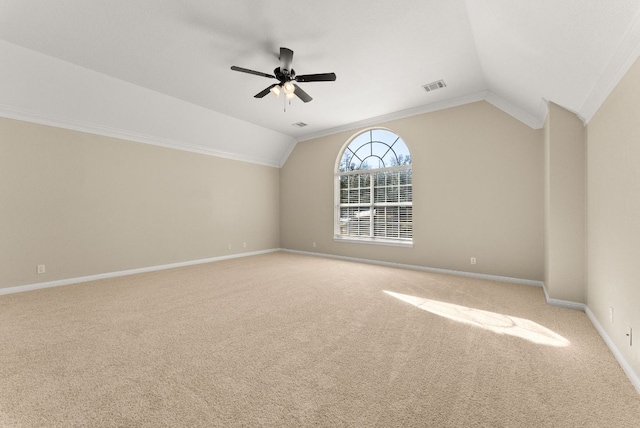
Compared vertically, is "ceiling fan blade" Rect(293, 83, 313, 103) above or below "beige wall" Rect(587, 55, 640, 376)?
above

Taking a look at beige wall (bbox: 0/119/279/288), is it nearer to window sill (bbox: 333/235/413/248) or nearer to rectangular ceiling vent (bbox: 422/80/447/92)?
window sill (bbox: 333/235/413/248)

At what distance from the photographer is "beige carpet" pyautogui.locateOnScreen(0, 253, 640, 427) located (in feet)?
4.75

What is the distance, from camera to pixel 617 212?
2061 mm

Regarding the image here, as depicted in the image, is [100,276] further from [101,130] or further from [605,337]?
[605,337]

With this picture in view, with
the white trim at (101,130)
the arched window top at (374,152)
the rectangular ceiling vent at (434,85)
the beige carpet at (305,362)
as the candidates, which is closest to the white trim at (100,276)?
the beige carpet at (305,362)

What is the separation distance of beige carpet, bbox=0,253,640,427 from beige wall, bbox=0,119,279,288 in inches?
32.8

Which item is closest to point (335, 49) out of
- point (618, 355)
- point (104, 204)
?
point (618, 355)

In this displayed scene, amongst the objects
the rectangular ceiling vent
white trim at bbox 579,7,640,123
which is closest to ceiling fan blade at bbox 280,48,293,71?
the rectangular ceiling vent

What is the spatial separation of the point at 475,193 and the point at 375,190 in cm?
208

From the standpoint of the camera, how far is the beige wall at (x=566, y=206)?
304 cm

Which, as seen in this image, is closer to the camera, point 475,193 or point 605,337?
point 605,337

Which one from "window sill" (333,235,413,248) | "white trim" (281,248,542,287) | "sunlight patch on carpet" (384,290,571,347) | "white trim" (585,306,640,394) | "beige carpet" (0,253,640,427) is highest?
"window sill" (333,235,413,248)

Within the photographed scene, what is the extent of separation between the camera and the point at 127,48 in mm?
3146

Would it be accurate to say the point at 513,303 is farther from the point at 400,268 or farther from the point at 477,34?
the point at 477,34
